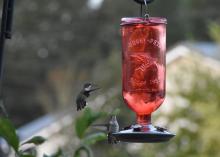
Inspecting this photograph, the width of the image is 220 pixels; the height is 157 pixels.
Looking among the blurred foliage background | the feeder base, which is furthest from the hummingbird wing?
the blurred foliage background

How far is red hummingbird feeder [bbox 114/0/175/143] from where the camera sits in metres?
3.13

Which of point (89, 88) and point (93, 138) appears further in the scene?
point (93, 138)

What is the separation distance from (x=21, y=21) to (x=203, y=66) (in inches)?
694

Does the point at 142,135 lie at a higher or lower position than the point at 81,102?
lower

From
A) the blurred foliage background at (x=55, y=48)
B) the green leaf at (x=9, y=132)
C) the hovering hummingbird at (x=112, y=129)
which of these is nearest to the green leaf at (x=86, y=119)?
the hovering hummingbird at (x=112, y=129)

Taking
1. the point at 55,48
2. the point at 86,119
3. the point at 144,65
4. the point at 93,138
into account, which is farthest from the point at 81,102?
the point at 55,48

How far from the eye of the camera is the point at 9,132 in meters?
2.99

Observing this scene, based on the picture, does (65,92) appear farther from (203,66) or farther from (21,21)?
(203,66)

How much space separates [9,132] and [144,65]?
23.2 inches

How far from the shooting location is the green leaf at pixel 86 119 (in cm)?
314

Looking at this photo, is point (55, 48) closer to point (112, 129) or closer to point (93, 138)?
point (93, 138)

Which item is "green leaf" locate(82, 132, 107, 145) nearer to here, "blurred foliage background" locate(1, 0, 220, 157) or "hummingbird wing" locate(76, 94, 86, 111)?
"hummingbird wing" locate(76, 94, 86, 111)

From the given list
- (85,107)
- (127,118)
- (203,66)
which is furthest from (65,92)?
(85,107)

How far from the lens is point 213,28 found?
12.5m
